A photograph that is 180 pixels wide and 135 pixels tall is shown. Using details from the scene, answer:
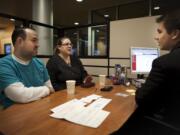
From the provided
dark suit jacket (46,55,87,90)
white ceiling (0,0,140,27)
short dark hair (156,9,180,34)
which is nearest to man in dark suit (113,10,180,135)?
short dark hair (156,9,180,34)

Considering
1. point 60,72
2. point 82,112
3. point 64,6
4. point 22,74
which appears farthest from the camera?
point 64,6

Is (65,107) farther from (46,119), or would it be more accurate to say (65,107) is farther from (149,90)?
(149,90)

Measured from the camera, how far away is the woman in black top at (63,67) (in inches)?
88.0

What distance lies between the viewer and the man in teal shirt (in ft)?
4.04

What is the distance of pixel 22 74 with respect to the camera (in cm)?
145

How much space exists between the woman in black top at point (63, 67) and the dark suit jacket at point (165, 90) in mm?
1346

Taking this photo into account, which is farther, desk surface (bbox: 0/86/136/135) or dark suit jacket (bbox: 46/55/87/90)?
dark suit jacket (bbox: 46/55/87/90)

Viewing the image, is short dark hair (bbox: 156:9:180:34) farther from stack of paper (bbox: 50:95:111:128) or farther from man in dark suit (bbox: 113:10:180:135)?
stack of paper (bbox: 50:95:111:128)

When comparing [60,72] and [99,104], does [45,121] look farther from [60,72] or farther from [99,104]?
[60,72]

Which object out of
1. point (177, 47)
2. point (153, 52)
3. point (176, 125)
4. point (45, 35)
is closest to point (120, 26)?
point (153, 52)

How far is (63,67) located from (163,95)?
5.00 ft

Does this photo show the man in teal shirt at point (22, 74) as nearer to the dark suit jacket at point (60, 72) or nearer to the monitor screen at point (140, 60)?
the dark suit jacket at point (60, 72)

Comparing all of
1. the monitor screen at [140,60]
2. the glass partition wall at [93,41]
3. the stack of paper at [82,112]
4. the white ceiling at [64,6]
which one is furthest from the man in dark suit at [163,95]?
the white ceiling at [64,6]

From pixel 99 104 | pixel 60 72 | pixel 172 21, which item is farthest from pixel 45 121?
pixel 60 72
